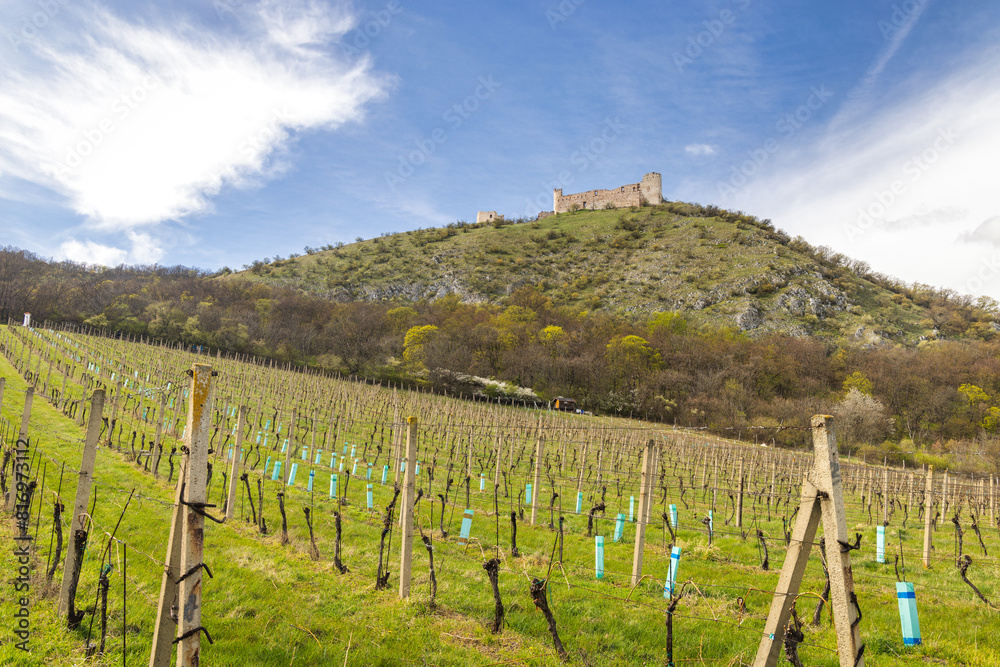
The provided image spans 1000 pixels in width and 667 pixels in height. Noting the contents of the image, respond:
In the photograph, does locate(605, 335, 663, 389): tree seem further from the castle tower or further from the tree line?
the castle tower

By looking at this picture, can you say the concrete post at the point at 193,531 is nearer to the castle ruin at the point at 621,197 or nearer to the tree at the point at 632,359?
the tree at the point at 632,359

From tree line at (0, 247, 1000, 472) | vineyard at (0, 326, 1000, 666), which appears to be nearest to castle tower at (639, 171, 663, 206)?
tree line at (0, 247, 1000, 472)

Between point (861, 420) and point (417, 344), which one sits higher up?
point (417, 344)

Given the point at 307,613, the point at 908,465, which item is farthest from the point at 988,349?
the point at 307,613

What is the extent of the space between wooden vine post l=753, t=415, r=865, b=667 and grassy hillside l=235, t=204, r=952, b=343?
6380 cm

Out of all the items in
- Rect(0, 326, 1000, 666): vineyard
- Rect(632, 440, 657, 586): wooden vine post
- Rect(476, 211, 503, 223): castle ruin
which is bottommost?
Rect(0, 326, 1000, 666): vineyard

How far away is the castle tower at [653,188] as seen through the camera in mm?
115562

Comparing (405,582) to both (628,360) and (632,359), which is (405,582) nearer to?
(628,360)

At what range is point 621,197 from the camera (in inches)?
4678

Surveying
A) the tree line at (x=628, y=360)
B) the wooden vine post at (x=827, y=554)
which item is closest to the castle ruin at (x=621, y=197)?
the tree line at (x=628, y=360)

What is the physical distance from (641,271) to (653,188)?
131ft

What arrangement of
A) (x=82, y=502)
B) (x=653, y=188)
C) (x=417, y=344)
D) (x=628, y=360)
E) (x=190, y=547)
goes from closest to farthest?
(x=190, y=547) < (x=82, y=502) < (x=628, y=360) < (x=417, y=344) < (x=653, y=188)

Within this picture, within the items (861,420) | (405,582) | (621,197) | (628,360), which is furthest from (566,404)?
(621,197)

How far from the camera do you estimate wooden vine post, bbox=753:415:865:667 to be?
2717mm
